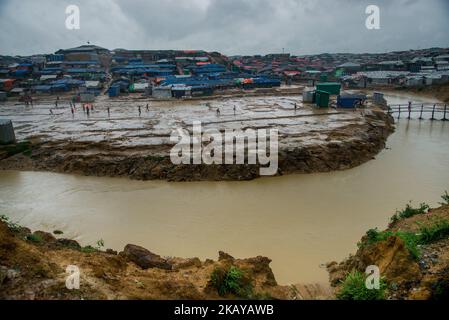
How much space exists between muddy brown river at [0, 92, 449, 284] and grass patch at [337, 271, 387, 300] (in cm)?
298

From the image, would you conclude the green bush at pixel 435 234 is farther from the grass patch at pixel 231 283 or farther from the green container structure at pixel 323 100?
the green container structure at pixel 323 100

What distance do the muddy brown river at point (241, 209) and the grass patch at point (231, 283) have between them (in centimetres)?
299

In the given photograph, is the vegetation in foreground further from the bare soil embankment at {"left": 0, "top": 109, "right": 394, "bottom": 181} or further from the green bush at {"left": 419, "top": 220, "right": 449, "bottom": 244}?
the bare soil embankment at {"left": 0, "top": 109, "right": 394, "bottom": 181}

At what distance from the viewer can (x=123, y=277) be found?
6910 millimetres

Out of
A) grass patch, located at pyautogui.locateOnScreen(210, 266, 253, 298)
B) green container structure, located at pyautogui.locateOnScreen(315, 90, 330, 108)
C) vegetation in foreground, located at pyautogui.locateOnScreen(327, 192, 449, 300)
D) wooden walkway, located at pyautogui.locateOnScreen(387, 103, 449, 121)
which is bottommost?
grass patch, located at pyautogui.locateOnScreen(210, 266, 253, 298)

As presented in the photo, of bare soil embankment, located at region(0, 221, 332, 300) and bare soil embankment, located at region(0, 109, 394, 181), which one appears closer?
bare soil embankment, located at region(0, 221, 332, 300)

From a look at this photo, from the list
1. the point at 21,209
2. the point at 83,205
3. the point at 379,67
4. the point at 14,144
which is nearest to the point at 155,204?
the point at 83,205

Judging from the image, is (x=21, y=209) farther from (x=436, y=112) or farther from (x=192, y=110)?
(x=436, y=112)

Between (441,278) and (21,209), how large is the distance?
1626 cm

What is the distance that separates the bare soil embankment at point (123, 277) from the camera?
220 inches

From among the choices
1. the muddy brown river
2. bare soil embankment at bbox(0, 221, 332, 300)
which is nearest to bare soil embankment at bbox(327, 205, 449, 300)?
bare soil embankment at bbox(0, 221, 332, 300)

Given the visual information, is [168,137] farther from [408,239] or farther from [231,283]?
[408,239]

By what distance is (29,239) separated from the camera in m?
8.90

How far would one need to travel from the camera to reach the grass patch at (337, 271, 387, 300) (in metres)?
6.05
